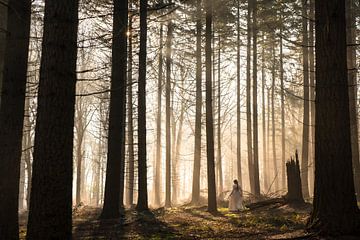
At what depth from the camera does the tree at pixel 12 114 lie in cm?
739

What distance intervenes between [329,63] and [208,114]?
7.62m

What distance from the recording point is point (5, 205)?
291 inches

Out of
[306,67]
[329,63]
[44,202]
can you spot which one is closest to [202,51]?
[306,67]

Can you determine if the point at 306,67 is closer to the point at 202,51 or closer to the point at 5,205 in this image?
the point at 202,51

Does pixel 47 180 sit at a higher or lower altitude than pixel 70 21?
lower

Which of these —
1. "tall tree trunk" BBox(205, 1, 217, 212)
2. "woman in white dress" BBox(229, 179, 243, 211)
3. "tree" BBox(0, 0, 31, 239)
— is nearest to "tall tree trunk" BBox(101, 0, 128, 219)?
"tall tree trunk" BBox(205, 1, 217, 212)

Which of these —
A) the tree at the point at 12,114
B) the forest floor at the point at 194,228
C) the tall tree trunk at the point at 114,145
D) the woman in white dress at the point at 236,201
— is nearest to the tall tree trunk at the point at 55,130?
the tree at the point at 12,114

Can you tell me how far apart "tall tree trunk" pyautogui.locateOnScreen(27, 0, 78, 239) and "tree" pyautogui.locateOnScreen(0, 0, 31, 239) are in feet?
7.00

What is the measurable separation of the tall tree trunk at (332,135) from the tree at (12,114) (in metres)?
5.89

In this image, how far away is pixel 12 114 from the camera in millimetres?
7508

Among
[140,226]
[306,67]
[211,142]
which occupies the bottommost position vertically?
[140,226]

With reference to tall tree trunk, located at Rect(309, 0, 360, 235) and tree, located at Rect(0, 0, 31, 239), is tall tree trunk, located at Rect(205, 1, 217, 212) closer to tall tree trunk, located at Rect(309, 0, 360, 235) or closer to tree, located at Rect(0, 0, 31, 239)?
tall tree trunk, located at Rect(309, 0, 360, 235)

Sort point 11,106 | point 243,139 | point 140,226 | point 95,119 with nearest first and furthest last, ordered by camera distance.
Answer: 1. point 11,106
2. point 140,226
3. point 95,119
4. point 243,139

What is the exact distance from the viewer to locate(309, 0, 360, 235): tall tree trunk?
279 inches
